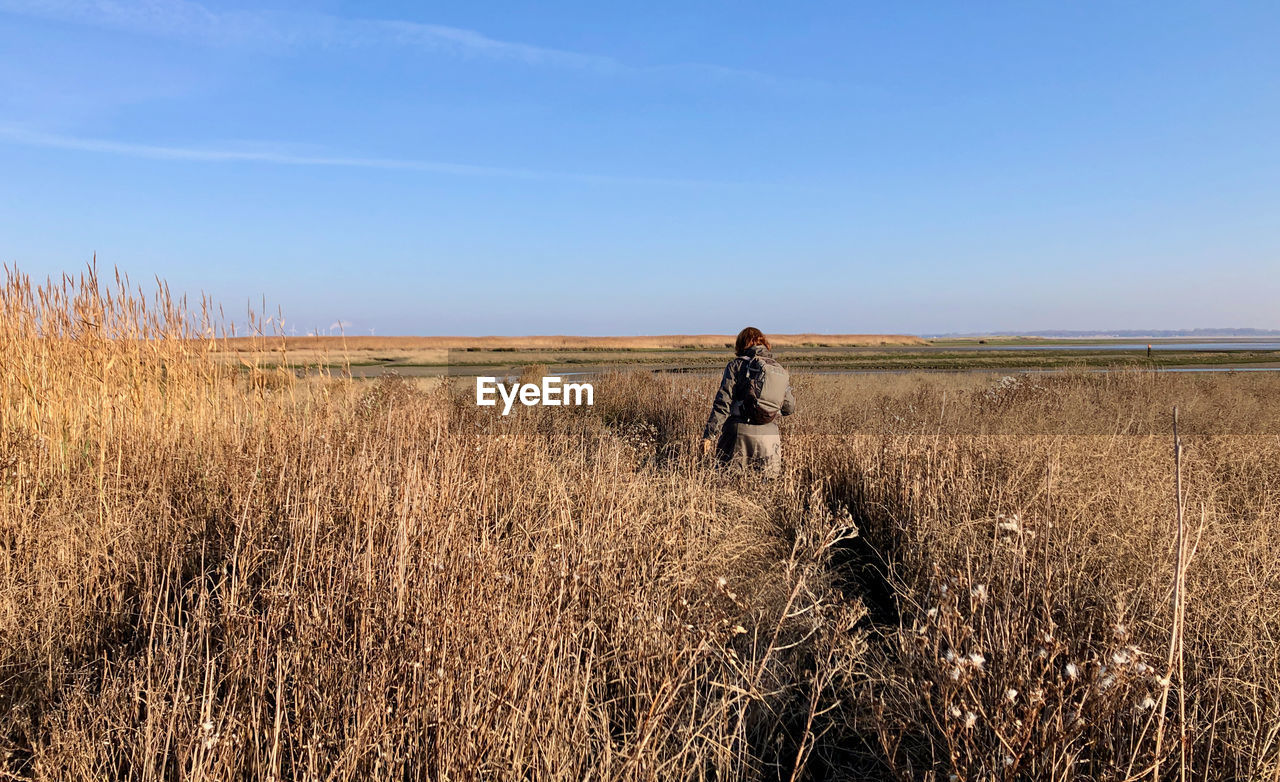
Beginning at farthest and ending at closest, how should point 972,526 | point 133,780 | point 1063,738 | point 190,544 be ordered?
point 972,526, point 190,544, point 133,780, point 1063,738

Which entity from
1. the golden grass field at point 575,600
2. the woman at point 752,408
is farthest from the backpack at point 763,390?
the golden grass field at point 575,600

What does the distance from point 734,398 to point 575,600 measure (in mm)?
3685

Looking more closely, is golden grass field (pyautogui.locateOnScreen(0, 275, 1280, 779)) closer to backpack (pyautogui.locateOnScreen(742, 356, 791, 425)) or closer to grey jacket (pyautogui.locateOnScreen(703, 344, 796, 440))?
grey jacket (pyautogui.locateOnScreen(703, 344, 796, 440))

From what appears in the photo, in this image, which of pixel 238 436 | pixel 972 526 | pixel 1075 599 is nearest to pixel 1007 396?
pixel 972 526

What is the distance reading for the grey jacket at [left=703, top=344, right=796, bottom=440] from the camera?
6.01m

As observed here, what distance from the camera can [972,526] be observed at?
13.7 feet

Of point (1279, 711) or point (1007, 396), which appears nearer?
point (1279, 711)

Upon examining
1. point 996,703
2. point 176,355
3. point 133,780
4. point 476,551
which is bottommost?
point 133,780

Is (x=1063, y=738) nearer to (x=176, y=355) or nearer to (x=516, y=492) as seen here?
(x=516, y=492)

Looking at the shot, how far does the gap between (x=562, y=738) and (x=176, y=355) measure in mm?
5737

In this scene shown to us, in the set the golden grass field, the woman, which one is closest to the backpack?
the woman

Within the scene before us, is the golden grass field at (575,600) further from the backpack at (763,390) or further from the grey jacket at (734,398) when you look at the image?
the backpack at (763,390)

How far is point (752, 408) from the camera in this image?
19.5ft

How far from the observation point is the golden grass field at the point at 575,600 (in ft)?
6.86
